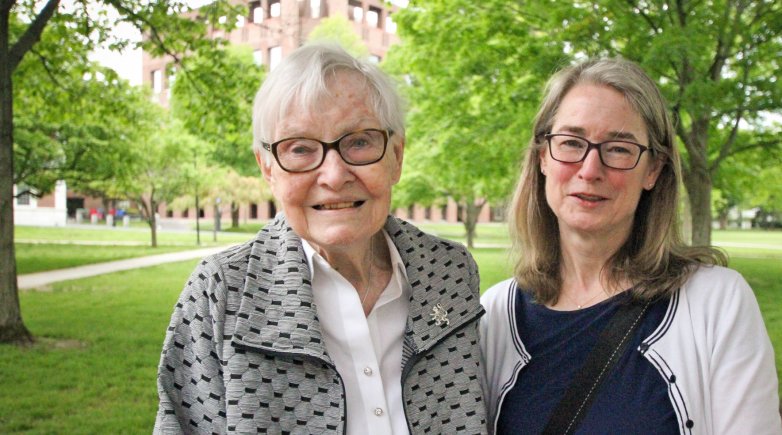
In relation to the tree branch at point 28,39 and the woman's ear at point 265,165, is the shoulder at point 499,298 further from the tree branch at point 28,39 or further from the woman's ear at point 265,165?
the tree branch at point 28,39

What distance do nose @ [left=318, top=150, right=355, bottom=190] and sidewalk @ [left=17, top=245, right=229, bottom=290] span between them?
1013 centimetres

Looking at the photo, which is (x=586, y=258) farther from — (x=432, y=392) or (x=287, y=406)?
(x=287, y=406)

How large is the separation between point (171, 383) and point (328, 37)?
1.13 m

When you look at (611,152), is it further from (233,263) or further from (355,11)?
(355,11)

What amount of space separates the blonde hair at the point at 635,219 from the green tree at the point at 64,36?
25.0 feet

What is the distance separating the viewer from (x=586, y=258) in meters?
2.32

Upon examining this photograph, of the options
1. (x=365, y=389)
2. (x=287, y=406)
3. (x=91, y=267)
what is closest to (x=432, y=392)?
(x=365, y=389)

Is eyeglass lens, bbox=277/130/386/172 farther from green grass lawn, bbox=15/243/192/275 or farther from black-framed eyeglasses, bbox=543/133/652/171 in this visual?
green grass lawn, bbox=15/243/192/275

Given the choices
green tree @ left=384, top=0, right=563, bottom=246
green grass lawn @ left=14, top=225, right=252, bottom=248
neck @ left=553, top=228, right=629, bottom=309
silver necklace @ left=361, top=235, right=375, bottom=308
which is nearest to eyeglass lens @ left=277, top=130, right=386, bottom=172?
silver necklace @ left=361, top=235, right=375, bottom=308

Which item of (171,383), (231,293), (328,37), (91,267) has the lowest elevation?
(91,267)

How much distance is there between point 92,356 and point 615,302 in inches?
296

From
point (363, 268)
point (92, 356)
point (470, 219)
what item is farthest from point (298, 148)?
point (470, 219)

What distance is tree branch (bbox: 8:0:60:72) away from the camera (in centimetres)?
828

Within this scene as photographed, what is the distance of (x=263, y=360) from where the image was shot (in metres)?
1.77
